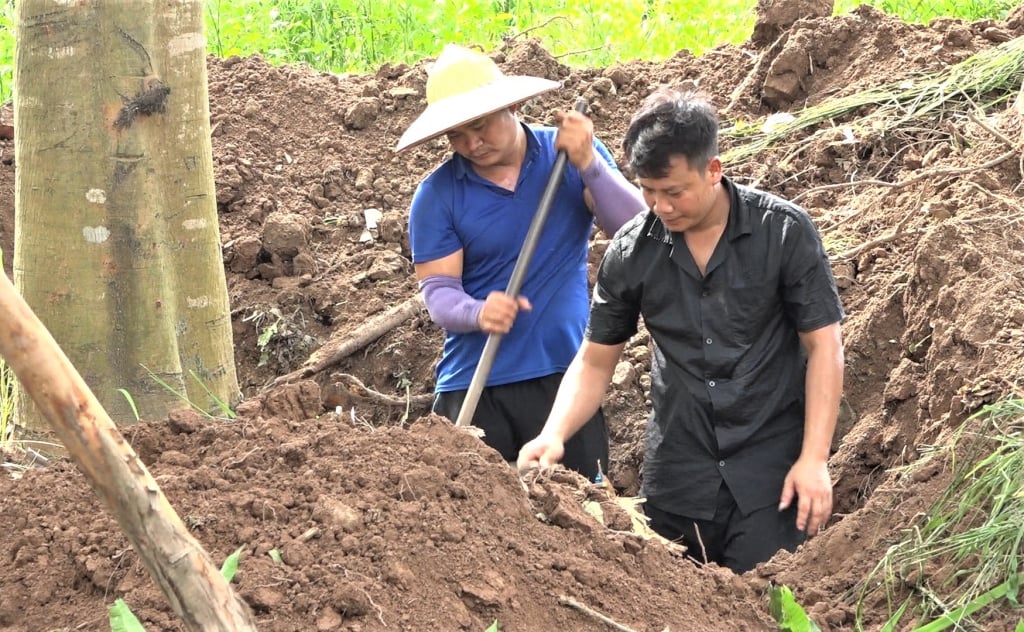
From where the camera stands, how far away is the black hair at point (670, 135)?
3377mm

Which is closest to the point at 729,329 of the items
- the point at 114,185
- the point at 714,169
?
the point at 714,169

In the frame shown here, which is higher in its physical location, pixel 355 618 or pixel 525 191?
pixel 525 191

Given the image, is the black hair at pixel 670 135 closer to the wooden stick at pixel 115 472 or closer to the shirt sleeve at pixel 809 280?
the shirt sleeve at pixel 809 280

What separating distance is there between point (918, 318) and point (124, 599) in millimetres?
2955

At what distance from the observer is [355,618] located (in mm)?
2586

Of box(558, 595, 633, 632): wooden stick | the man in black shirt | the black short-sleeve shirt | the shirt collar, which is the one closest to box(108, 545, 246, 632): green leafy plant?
box(558, 595, 633, 632): wooden stick

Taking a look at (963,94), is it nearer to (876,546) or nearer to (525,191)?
(525,191)

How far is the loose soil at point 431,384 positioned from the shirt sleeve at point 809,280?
1.58ft

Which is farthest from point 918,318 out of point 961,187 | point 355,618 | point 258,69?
point 258,69

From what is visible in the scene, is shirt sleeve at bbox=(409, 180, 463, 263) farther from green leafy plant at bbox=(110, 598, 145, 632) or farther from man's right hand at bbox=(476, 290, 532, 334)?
green leafy plant at bbox=(110, 598, 145, 632)

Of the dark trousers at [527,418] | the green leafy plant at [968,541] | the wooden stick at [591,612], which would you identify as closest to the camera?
the wooden stick at [591,612]

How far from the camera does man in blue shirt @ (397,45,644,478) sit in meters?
3.96

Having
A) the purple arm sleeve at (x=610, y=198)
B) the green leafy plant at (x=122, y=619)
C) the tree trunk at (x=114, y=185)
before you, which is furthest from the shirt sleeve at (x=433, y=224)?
the green leafy plant at (x=122, y=619)

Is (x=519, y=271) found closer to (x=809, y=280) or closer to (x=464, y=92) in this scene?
(x=464, y=92)
